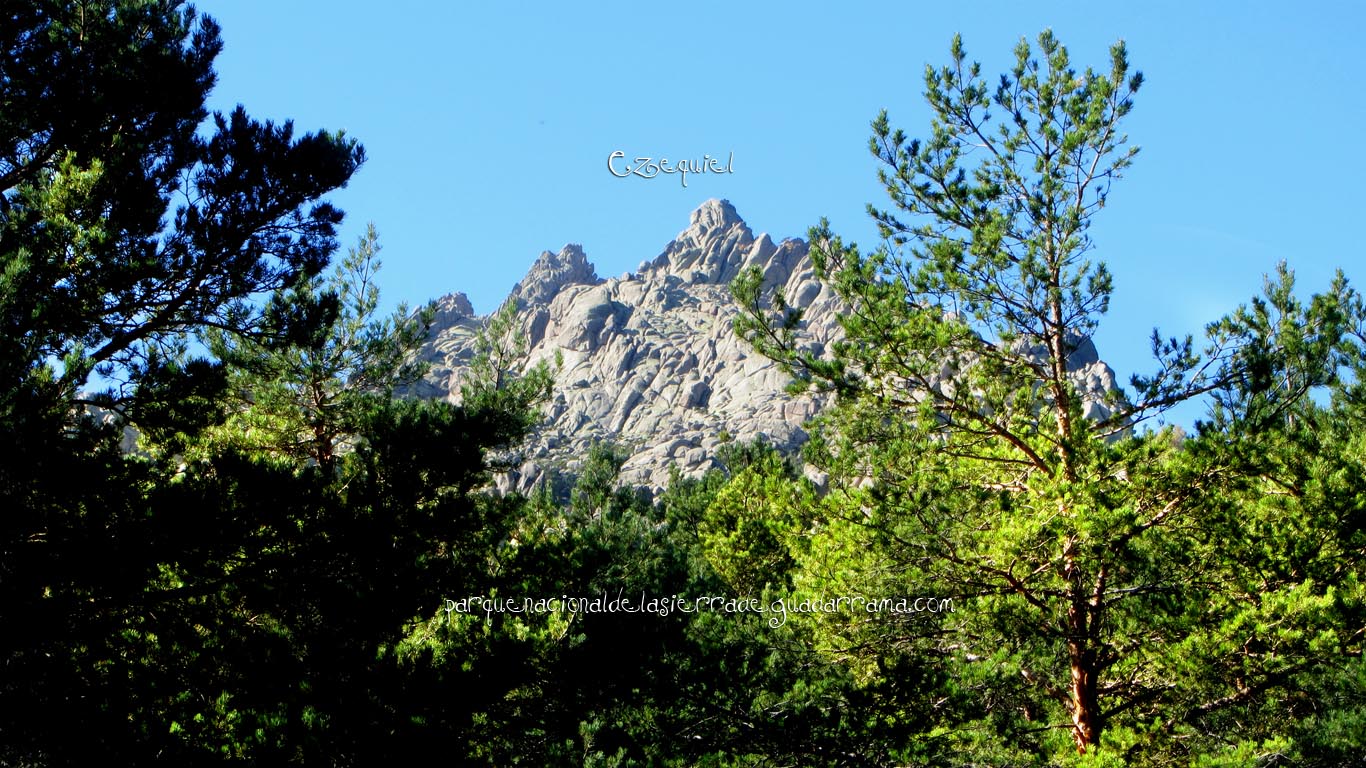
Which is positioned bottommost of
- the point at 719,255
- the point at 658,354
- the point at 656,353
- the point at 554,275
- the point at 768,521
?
the point at 768,521

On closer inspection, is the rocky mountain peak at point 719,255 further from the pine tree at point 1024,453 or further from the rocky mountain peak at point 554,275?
the pine tree at point 1024,453

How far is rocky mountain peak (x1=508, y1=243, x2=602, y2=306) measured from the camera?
188250mm

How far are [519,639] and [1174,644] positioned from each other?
6.39m

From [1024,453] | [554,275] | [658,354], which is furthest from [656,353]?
[1024,453]

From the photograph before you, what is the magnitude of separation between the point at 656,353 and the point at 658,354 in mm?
522

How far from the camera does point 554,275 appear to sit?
637 ft

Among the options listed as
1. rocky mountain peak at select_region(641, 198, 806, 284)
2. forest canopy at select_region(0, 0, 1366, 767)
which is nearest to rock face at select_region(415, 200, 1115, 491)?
rocky mountain peak at select_region(641, 198, 806, 284)

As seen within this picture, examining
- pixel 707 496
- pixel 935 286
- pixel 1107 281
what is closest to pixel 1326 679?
pixel 1107 281

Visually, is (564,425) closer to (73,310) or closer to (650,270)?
(650,270)

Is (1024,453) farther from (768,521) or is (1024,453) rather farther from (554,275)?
(554,275)

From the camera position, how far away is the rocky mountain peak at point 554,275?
7411 inches

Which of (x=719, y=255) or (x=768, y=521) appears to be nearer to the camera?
(x=768, y=521)

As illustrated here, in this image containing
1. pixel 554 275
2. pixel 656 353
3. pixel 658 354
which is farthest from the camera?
pixel 554 275

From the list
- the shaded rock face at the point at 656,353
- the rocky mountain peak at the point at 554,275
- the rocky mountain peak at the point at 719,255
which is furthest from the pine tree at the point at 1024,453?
the rocky mountain peak at the point at 554,275
